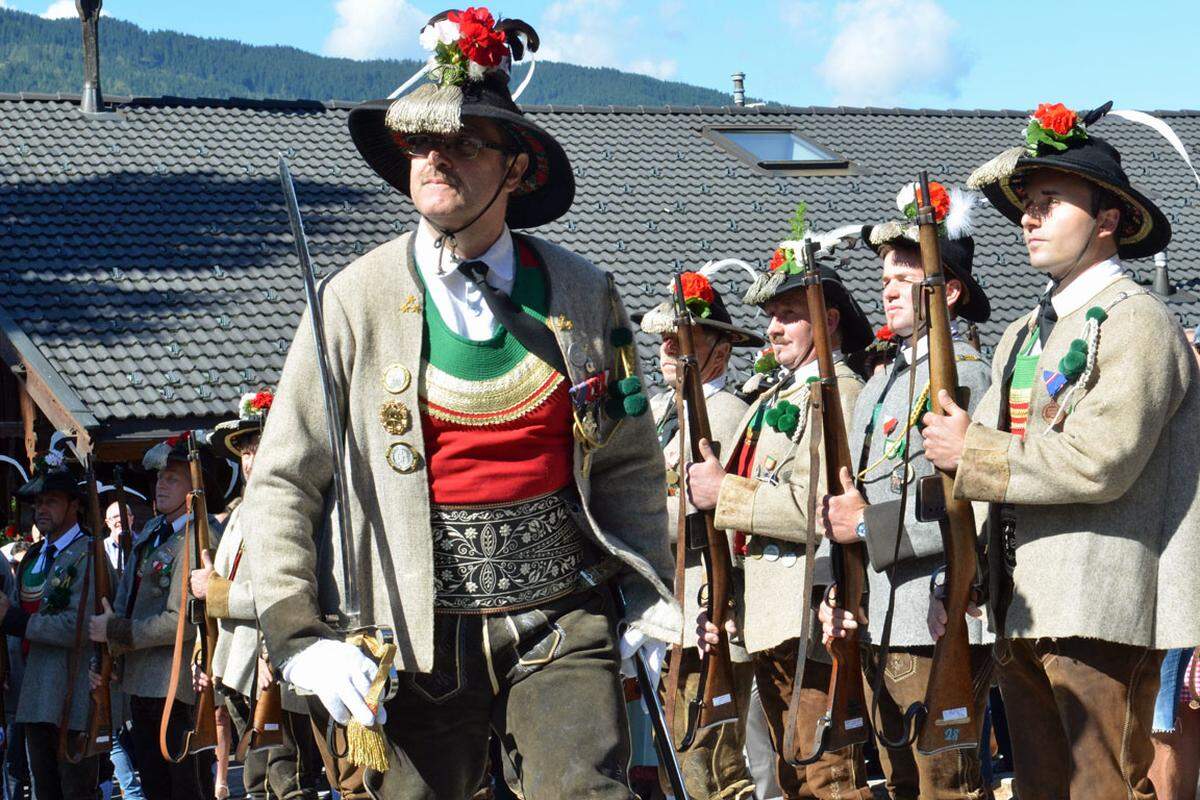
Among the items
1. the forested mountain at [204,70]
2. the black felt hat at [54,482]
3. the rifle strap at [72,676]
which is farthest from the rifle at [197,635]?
the forested mountain at [204,70]

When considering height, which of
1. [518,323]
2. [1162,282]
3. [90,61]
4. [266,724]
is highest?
[90,61]

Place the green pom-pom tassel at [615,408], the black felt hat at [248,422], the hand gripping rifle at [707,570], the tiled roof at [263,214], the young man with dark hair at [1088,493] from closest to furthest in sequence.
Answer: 1. the green pom-pom tassel at [615,408]
2. the young man with dark hair at [1088,493]
3. the hand gripping rifle at [707,570]
4. the black felt hat at [248,422]
5. the tiled roof at [263,214]

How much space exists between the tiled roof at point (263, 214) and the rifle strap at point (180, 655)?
6707mm

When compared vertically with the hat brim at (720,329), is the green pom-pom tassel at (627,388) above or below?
below

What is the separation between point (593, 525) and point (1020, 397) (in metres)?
1.56

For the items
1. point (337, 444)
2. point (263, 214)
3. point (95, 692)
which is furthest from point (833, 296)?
point (263, 214)

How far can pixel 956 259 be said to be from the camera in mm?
6004

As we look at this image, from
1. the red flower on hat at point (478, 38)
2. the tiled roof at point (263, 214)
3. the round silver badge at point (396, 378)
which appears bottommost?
the round silver badge at point (396, 378)

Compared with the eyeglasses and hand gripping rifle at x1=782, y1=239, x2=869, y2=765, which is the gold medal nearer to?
the eyeglasses

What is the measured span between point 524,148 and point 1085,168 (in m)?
1.61

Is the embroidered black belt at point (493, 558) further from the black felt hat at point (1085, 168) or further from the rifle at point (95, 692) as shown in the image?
the rifle at point (95, 692)

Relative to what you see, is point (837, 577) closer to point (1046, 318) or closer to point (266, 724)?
point (1046, 318)

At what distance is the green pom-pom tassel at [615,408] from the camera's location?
4195 millimetres

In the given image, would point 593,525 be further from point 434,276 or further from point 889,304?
point 889,304
